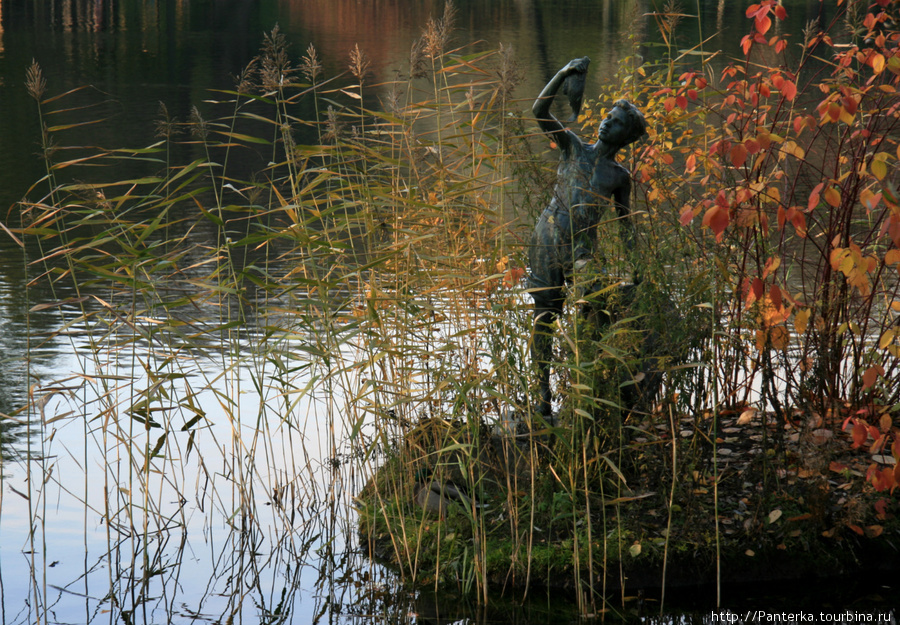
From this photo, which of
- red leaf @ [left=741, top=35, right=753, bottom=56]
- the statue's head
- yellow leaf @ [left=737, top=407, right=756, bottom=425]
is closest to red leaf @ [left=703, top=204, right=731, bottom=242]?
the statue's head

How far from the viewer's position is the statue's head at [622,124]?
340cm

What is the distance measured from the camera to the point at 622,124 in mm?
3412

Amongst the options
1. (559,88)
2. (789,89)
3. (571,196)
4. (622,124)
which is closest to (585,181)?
(571,196)

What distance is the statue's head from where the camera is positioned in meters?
3.40

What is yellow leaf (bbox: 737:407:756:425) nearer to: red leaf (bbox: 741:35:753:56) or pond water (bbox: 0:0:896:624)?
pond water (bbox: 0:0:896:624)

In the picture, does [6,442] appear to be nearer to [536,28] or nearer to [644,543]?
[644,543]

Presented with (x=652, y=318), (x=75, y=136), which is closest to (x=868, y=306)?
(x=652, y=318)

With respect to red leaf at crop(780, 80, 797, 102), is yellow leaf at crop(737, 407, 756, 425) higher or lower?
lower

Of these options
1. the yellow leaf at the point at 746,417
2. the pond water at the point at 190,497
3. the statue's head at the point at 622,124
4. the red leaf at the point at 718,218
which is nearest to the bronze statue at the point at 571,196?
the statue's head at the point at 622,124

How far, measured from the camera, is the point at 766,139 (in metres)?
2.80

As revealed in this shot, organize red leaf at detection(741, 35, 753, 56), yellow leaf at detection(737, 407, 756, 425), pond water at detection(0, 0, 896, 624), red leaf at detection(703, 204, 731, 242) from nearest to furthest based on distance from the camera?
red leaf at detection(703, 204, 731, 242) < pond water at detection(0, 0, 896, 624) < red leaf at detection(741, 35, 753, 56) < yellow leaf at detection(737, 407, 756, 425)

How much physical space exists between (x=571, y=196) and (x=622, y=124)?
0.33m

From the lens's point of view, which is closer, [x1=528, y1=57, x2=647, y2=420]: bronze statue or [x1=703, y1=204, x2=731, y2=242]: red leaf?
[x1=703, y1=204, x2=731, y2=242]: red leaf

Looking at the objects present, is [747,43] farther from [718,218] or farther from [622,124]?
[718,218]
